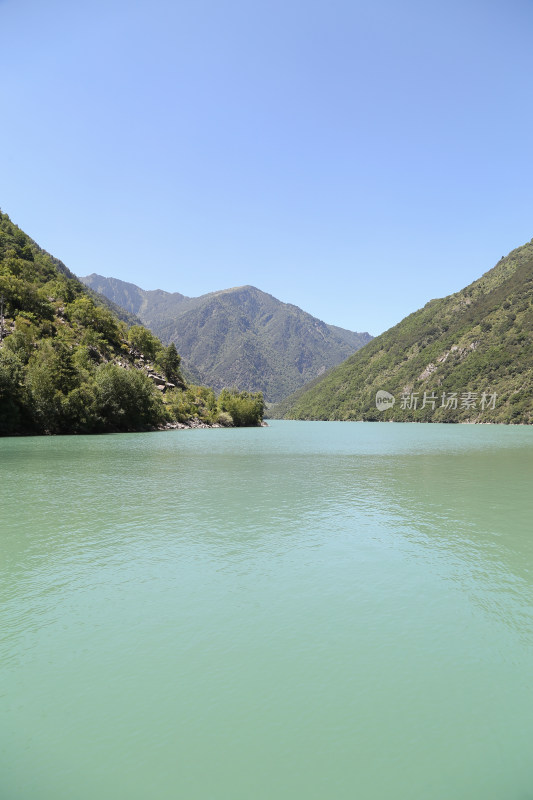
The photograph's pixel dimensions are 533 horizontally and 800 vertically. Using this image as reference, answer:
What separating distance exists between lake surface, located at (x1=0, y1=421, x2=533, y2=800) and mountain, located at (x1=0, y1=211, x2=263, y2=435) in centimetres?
6396

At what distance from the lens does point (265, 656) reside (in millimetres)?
9352

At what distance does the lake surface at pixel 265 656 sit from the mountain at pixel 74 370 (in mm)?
63960

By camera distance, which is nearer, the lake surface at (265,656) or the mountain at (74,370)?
the lake surface at (265,656)

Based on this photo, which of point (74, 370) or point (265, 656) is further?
point (74, 370)

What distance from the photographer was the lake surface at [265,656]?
6324mm

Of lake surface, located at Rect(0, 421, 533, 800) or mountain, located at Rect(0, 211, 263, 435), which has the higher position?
mountain, located at Rect(0, 211, 263, 435)

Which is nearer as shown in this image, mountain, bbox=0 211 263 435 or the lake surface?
the lake surface

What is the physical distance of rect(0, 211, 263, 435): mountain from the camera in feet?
261

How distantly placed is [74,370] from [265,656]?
88156mm

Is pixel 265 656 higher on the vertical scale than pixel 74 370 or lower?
lower

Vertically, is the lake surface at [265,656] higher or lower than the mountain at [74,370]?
lower

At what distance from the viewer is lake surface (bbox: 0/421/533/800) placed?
632 cm

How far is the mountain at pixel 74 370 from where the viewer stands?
7956cm

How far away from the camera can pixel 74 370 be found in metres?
89.2
